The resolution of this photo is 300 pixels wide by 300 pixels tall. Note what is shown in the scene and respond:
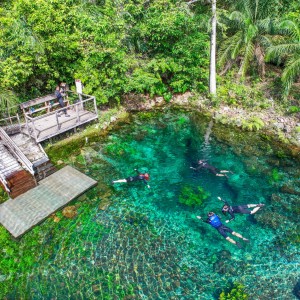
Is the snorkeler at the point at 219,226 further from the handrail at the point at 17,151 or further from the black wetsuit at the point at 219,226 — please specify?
the handrail at the point at 17,151

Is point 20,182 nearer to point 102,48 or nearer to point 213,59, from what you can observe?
point 102,48

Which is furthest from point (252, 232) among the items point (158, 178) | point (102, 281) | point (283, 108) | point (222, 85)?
point (222, 85)

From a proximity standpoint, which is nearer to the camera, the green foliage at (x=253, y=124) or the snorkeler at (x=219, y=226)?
the snorkeler at (x=219, y=226)

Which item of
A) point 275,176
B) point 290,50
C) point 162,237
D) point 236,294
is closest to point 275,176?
point 275,176

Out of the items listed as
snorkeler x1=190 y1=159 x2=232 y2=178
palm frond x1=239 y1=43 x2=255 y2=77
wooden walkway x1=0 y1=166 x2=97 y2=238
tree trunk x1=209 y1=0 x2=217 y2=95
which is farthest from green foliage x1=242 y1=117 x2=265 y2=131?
wooden walkway x1=0 y1=166 x2=97 y2=238

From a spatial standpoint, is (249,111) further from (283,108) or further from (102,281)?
(102,281)

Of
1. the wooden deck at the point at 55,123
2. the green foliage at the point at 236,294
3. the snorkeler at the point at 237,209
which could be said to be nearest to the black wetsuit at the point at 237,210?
the snorkeler at the point at 237,209
